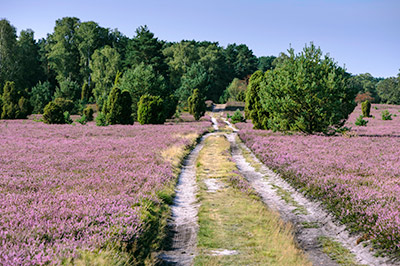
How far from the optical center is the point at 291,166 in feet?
45.9

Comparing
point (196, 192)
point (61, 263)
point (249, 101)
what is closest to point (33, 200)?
point (61, 263)

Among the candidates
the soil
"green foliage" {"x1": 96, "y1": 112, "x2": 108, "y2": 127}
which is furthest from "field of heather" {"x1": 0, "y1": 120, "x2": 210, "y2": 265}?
"green foliage" {"x1": 96, "y1": 112, "x2": 108, "y2": 127}

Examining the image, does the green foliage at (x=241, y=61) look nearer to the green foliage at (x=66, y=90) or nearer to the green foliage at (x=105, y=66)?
the green foliage at (x=105, y=66)

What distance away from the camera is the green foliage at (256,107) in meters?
36.3

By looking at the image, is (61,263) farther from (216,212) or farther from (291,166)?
(291,166)

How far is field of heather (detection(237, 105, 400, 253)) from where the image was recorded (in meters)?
7.21

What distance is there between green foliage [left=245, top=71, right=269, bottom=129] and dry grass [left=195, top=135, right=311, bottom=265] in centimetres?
2506

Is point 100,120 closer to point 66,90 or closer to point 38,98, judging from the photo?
point 38,98

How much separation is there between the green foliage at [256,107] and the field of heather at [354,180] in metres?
16.7

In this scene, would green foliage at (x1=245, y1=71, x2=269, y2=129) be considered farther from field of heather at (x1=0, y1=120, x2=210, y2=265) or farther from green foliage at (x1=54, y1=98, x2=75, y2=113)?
green foliage at (x1=54, y1=98, x2=75, y2=113)

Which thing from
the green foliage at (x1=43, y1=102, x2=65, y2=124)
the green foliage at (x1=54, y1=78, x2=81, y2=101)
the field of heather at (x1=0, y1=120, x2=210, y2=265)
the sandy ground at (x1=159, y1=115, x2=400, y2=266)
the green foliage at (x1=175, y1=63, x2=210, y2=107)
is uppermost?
the green foliage at (x1=175, y1=63, x2=210, y2=107)

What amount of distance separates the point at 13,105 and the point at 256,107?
37783mm

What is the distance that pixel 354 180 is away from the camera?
1078 cm

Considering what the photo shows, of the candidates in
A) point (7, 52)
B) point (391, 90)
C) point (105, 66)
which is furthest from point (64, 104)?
point (391, 90)
